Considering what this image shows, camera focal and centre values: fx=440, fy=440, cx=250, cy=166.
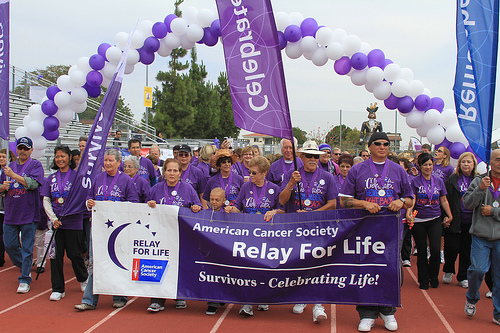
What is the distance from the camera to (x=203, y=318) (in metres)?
4.96

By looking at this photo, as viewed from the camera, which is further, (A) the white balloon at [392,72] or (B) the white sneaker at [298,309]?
(A) the white balloon at [392,72]

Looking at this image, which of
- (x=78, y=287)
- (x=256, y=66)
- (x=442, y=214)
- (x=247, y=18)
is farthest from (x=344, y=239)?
(x=78, y=287)

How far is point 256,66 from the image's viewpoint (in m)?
4.41

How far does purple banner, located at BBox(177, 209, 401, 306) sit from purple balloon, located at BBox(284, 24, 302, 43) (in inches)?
204

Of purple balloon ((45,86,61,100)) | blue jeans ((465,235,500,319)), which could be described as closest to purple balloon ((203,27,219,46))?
purple balloon ((45,86,61,100))

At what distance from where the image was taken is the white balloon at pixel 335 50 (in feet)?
29.5

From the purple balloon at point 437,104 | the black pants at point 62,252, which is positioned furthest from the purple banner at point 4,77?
the purple balloon at point 437,104

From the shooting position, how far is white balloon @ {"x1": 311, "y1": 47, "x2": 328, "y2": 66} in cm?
920

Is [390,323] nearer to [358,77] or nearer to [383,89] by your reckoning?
[383,89]

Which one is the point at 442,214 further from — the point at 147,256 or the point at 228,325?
the point at 147,256

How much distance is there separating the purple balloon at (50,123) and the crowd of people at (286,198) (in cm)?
205

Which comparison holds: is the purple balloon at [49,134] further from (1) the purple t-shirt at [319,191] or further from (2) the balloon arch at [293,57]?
(1) the purple t-shirt at [319,191]

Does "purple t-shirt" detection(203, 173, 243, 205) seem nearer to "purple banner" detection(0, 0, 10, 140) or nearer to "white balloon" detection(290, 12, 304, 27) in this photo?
"purple banner" detection(0, 0, 10, 140)

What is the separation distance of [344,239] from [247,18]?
8.24 ft
